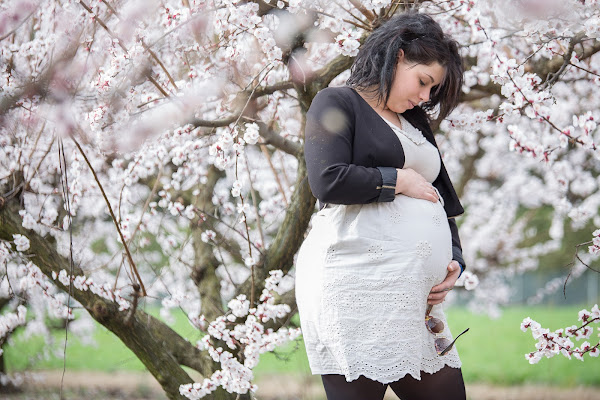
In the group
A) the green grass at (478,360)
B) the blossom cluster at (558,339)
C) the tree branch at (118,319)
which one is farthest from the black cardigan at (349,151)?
the green grass at (478,360)

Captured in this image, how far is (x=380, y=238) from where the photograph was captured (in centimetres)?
165

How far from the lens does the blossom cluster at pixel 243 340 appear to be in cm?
258

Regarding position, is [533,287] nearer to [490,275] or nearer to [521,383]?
[490,275]

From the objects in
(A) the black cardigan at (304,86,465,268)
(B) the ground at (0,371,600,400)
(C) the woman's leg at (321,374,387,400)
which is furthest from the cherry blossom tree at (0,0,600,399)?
(B) the ground at (0,371,600,400)

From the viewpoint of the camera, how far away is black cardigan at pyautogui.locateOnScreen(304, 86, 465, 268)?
1.61m

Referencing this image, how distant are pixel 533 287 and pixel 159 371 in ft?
59.1

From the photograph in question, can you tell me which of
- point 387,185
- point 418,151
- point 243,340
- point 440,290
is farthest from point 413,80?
point 243,340

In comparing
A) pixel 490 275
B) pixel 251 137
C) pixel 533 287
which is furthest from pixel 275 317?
pixel 533 287

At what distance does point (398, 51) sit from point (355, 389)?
2.74 feet

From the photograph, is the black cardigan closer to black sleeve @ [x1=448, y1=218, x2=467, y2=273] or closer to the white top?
the white top

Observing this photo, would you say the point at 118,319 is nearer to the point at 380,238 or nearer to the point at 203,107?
the point at 203,107

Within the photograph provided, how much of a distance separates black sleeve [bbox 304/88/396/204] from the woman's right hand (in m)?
0.03

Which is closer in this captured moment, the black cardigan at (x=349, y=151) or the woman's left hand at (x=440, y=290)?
the black cardigan at (x=349, y=151)

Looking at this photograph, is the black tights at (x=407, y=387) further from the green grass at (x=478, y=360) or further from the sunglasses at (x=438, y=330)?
the green grass at (x=478, y=360)
